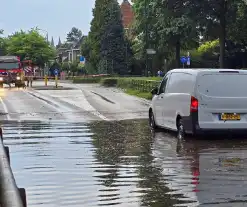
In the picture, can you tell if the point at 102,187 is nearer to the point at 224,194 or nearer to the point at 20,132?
the point at 224,194

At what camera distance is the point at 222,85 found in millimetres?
14000

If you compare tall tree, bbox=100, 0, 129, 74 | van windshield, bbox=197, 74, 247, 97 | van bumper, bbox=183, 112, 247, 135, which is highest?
tall tree, bbox=100, 0, 129, 74

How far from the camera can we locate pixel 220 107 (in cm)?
1389

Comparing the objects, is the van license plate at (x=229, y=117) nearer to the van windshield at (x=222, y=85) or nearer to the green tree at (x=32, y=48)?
the van windshield at (x=222, y=85)

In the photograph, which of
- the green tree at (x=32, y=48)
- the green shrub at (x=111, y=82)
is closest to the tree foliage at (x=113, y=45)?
the green tree at (x=32, y=48)

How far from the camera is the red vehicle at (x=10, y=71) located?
177ft

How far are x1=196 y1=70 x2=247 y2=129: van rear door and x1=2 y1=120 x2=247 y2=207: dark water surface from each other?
1.36 feet

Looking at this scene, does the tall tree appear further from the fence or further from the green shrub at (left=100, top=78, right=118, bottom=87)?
the fence

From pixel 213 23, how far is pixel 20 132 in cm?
2928

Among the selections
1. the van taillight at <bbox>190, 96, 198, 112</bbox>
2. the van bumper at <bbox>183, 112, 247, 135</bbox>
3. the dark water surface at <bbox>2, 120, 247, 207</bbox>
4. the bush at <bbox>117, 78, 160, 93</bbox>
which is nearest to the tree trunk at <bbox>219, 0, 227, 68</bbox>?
the bush at <bbox>117, 78, 160, 93</bbox>

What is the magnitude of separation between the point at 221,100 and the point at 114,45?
71.5m

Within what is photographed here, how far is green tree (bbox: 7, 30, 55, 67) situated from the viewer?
350ft

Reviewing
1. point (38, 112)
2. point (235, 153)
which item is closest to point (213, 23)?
point (38, 112)

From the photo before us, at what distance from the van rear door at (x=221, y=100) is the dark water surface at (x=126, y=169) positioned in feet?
1.36
